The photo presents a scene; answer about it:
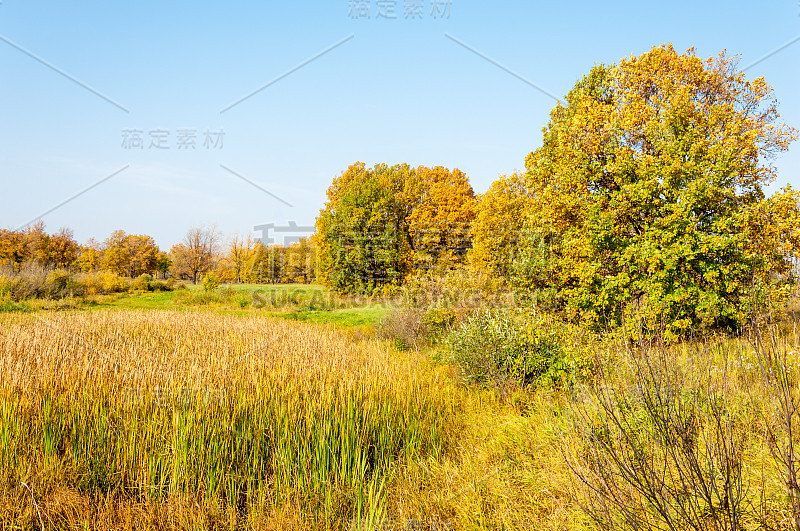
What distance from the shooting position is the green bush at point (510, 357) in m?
8.65

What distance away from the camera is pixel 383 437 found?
5898 mm

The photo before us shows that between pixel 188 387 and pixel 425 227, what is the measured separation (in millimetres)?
29480

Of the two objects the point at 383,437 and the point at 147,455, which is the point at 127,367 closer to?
the point at 147,455

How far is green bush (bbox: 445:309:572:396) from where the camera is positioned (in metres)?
8.65

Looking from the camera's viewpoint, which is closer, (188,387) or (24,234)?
(188,387)

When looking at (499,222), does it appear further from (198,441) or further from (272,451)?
(198,441)

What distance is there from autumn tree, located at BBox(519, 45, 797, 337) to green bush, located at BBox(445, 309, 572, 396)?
221cm

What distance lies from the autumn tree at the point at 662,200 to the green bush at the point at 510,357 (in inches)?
87.1

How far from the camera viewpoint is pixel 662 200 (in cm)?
1070

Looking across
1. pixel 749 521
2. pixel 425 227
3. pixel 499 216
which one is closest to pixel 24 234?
pixel 425 227

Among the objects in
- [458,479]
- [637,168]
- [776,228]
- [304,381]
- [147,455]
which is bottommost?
[458,479]

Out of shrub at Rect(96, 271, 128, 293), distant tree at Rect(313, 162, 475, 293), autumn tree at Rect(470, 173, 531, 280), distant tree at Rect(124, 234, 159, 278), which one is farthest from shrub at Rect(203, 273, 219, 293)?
distant tree at Rect(124, 234, 159, 278)

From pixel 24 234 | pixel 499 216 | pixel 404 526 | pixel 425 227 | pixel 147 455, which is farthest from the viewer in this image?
pixel 24 234

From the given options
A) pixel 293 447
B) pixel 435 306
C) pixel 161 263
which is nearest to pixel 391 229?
pixel 435 306
